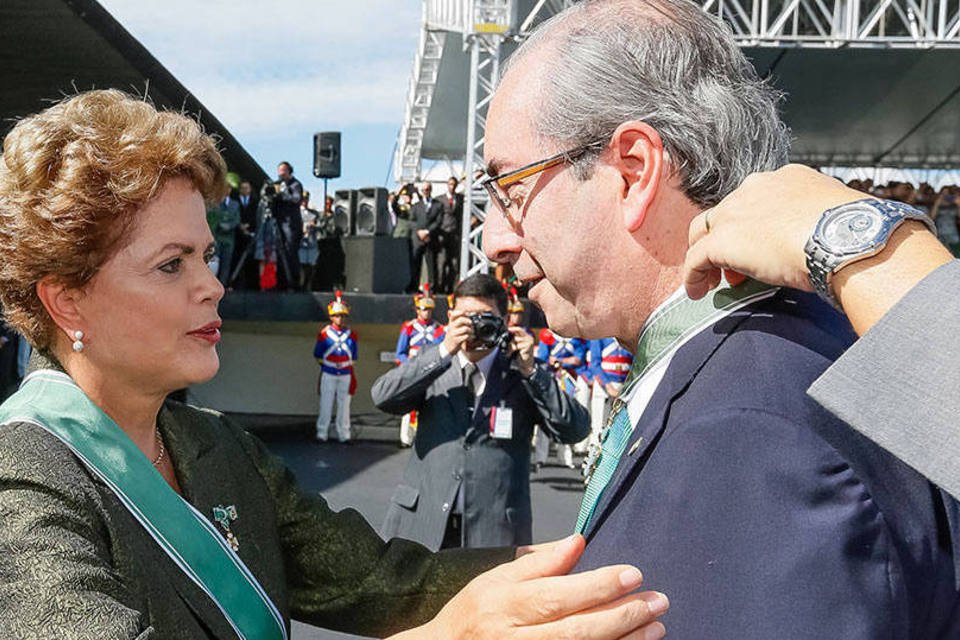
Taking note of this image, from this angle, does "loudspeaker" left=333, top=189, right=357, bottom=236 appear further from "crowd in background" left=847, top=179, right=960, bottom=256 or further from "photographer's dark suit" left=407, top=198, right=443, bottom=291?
"crowd in background" left=847, top=179, right=960, bottom=256

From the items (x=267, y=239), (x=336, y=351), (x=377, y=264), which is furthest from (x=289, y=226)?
(x=336, y=351)

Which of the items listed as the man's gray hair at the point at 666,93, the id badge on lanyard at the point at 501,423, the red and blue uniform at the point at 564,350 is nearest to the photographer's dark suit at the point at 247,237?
the red and blue uniform at the point at 564,350

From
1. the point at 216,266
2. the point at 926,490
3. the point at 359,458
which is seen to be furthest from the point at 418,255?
the point at 926,490

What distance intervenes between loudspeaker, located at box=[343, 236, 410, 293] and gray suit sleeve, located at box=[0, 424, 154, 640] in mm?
14192

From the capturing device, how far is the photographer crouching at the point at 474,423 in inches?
179

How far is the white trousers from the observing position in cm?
1352

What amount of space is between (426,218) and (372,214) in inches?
34.8

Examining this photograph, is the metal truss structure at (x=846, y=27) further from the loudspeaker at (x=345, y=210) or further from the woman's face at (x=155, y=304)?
the woman's face at (x=155, y=304)

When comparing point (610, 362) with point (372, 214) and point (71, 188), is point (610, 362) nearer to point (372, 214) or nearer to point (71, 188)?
point (372, 214)

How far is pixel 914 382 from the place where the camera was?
90 centimetres

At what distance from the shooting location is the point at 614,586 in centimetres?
105

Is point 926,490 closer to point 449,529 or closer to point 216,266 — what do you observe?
point 449,529

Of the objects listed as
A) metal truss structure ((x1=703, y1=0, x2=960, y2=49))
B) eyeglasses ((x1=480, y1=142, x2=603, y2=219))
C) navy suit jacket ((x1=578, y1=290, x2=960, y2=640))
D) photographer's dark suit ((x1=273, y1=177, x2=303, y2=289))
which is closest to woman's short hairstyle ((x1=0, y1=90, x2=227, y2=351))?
eyeglasses ((x1=480, y1=142, x2=603, y2=219))

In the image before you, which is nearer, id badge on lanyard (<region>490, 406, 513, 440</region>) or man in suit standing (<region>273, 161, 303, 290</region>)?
id badge on lanyard (<region>490, 406, 513, 440</region>)
